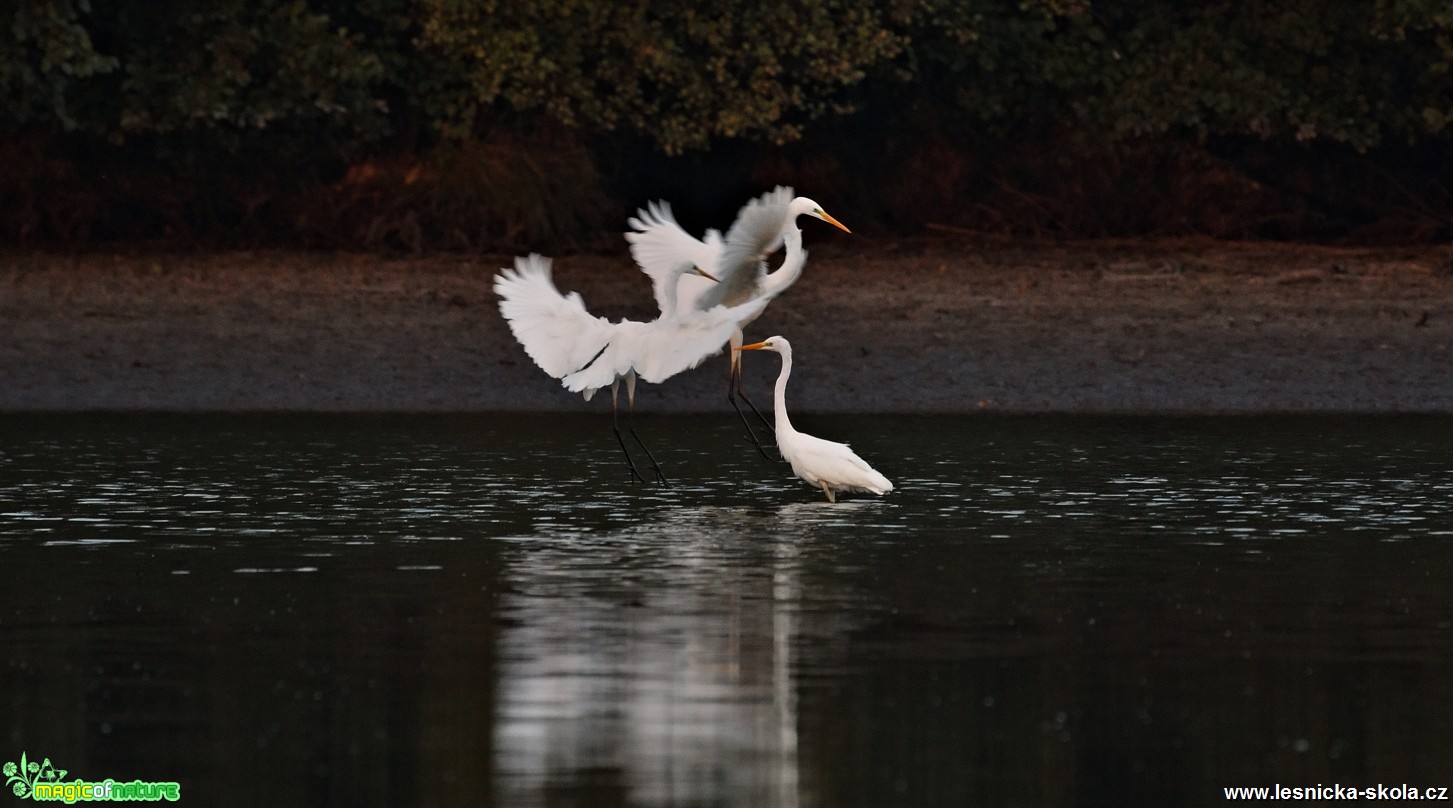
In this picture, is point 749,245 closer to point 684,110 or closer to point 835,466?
point 835,466

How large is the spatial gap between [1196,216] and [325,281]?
9.24 metres

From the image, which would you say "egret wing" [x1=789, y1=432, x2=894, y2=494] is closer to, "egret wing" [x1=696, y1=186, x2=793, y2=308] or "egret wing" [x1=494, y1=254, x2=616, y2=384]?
"egret wing" [x1=696, y1=186, x2=793, y2=308]

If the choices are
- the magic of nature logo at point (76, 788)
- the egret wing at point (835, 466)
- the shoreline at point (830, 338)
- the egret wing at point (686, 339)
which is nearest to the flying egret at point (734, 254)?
the egret wing at point (686, 339)

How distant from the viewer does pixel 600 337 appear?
1324 centimetres

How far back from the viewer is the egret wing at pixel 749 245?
13016 mm

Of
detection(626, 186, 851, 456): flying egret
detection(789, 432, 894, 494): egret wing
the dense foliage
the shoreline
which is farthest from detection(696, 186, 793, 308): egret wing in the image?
the dense foliage

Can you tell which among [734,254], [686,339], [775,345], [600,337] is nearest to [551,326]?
[600,337]

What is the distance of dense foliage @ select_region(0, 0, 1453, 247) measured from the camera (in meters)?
22.4

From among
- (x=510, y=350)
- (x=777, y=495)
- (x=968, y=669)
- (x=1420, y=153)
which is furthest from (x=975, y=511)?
(x=1420, y=153)

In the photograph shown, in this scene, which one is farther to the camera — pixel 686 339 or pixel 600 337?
pixel 600 337

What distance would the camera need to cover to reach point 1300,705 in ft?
23.1

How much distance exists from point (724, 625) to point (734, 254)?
5.29 meters

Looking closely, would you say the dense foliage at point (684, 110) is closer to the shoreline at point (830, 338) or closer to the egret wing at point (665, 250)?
the shoreline at point (830, 338)

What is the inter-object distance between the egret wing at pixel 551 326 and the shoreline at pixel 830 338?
133 inches
